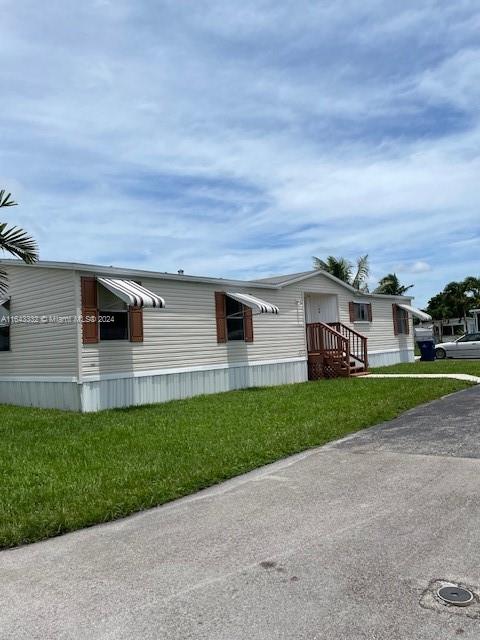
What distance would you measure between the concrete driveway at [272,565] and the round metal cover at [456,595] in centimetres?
7

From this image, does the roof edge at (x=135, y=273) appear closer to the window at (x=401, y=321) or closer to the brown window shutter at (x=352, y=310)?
the brown window shutter at (x=352, y=310)

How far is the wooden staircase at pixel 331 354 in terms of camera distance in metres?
17.1

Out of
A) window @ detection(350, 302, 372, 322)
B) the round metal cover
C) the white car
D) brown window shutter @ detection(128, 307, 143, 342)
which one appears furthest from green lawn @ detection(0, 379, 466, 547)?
the white car

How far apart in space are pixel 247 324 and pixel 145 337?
3.51 metres

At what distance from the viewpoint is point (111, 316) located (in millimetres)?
12180

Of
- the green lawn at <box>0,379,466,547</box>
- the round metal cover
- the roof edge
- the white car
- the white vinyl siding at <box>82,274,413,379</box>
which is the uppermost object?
the roof edge

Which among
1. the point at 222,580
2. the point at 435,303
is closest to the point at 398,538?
the point at 222,580

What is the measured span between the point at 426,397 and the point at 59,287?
7896 mm

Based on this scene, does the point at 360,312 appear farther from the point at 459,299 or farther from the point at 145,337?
the point at 459,299

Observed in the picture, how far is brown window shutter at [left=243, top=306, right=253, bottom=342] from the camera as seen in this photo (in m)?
15.2

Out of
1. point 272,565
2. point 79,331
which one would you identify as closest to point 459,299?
point 79,331

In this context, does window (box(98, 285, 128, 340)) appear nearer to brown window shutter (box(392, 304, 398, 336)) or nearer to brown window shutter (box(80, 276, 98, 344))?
brown window shutter (box(80, 276, 98, 344))

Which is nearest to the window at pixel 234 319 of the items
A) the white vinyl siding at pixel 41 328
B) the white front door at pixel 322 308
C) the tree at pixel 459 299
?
the white front door at pixel 322 308

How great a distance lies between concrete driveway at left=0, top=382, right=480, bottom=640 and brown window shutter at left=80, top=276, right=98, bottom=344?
6.54 meters
